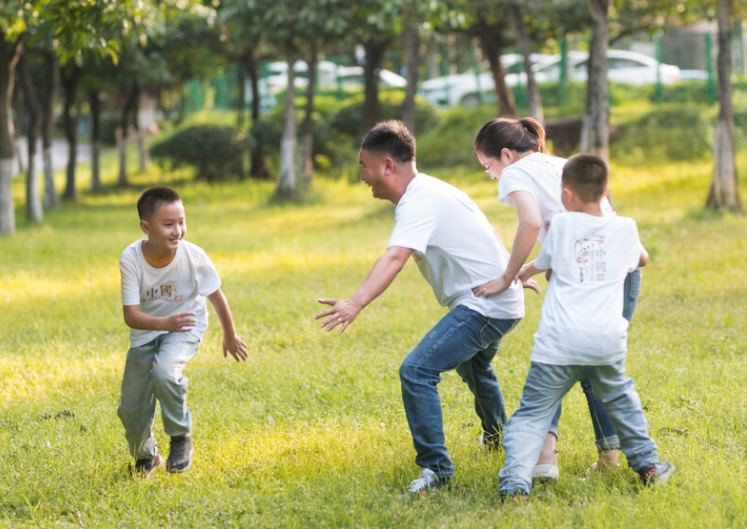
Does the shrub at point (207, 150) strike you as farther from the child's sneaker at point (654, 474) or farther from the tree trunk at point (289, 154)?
the child's sneaker at point (654, 474)

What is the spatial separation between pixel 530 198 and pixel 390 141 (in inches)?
26.3

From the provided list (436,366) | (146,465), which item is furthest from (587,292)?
(146,465)

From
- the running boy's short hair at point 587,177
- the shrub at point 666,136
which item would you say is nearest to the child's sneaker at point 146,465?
the running boy's short hair at point 587,177

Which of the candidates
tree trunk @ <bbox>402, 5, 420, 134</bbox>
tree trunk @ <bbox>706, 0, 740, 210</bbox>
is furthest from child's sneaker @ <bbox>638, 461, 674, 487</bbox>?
tree trunk @ <bbox>402, 5, 420, 134</bbox>

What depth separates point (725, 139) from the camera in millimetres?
14664

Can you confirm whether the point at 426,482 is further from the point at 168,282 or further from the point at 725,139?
the point at 725,139

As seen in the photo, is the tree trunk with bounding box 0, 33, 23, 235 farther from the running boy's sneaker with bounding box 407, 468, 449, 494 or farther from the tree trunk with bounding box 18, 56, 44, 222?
the running boy's sneaker with bounding box 407, 468, 449, 494

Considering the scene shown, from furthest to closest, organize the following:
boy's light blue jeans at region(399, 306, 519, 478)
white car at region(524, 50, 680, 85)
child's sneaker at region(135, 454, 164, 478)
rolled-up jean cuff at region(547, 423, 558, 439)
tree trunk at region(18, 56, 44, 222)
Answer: white car at region(524, 50, 680, 85)
tree trunk at region(18, 56, 44, 222)
child's sneaker at region(135, 454, 164, 478)
rolled-up jean cuff at region(547, 423, 558, 439)
boy's light blue jeans at region(399, 306, 519, 478)

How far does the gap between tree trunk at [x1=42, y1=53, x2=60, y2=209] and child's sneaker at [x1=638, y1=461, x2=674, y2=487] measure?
17.3 metres

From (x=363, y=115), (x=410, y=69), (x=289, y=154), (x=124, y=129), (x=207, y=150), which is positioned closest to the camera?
(x=410, y=69)

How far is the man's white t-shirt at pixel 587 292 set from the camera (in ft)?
13.5

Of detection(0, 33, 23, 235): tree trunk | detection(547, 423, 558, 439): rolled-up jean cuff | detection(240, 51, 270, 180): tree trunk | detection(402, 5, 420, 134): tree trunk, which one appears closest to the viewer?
detection(547, 423, 558, 439): rolled-up jean cuff

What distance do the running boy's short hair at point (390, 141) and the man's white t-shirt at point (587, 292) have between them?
0.78 m

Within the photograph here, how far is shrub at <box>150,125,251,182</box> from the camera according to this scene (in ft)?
82.3
